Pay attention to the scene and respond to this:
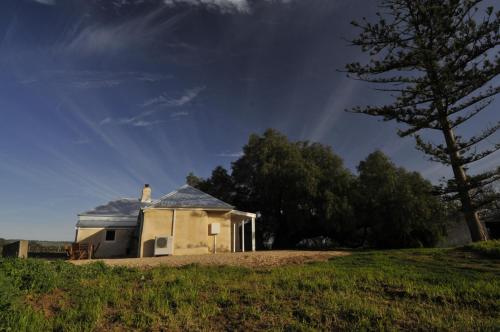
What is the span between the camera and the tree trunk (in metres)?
12.9

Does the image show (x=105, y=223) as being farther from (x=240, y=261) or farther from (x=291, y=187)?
(x=240, y=261)

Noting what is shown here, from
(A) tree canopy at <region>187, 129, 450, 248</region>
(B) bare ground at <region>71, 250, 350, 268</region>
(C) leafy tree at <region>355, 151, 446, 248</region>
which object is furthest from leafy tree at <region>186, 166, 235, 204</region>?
(B) bare ground at <region>71, 250, 350, 268</region>

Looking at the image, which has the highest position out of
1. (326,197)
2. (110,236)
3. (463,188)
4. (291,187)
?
(291,187)

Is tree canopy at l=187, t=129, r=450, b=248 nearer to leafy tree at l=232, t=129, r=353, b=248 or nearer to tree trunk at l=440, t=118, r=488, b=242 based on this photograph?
leafy tree at l=232, t=129, r=353, b=248

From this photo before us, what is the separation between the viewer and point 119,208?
23.1 metres

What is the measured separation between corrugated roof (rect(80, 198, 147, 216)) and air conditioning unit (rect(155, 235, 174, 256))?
6.90 meters

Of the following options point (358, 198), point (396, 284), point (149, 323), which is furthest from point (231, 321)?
point (358, 198)

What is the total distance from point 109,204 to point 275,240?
48.9ft

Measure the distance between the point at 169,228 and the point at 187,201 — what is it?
6.40 feet

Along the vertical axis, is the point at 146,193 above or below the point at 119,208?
above

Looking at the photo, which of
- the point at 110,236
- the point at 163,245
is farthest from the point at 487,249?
the point at 110,236

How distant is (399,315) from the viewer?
13.5 feet

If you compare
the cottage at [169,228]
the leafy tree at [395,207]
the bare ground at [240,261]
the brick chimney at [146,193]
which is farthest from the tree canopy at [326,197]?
the bare ground at [240,261]

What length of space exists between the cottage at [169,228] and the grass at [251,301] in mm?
9106
